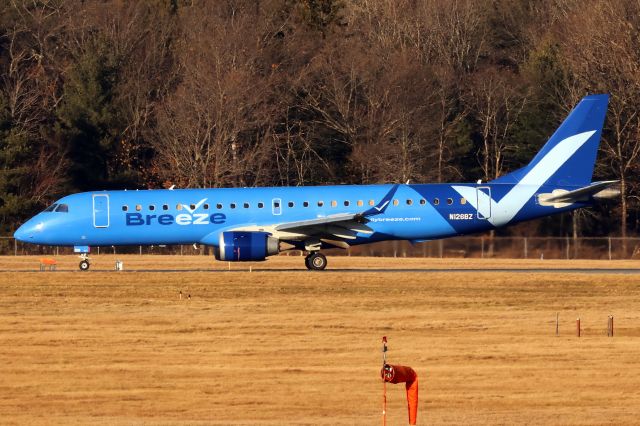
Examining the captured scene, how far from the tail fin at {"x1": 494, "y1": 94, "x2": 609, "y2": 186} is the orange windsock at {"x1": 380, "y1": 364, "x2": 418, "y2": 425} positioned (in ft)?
95.3

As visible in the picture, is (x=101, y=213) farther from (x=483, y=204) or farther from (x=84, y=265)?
(x=483, y=204)

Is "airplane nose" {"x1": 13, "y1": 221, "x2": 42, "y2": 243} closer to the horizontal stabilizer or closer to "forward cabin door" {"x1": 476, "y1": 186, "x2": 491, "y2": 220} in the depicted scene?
"forward cabin door" {"x1": 476, "y1": 186, "x2": 491, "y2": 220}

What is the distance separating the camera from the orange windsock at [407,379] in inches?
1067

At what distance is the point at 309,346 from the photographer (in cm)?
3791

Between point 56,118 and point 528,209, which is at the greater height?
point 56,118

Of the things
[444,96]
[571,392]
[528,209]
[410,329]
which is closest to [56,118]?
[444,96]

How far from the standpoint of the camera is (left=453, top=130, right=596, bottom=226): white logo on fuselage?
54844mm

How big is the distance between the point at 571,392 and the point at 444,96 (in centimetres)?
6214

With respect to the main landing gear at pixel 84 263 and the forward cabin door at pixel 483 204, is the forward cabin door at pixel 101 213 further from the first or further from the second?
the forward cabin door at pixel 483 204

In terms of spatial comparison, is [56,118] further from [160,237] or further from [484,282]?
[484,282]

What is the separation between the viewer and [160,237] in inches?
2174

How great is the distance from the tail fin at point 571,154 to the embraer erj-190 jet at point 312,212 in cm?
8

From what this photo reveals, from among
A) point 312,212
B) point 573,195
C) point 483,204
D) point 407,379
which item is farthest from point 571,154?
point 407,379

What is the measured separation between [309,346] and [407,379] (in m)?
10.7
